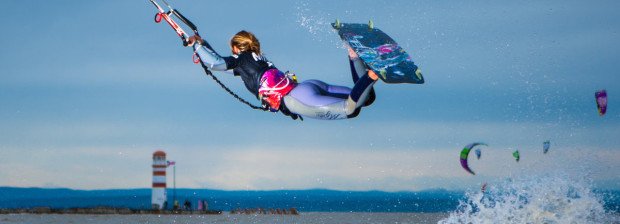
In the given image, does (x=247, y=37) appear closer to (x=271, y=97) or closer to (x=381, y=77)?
(x=271, y=97)

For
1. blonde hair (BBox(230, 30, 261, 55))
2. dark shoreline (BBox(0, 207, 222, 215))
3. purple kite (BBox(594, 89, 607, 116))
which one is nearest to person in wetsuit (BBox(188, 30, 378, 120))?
blonde hair (BBox(230, 30, 261, 55))

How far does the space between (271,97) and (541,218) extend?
935 centimetres

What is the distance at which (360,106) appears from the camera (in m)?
9.07

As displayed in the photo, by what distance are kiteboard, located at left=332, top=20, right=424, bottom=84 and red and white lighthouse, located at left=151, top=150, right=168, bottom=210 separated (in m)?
37.3

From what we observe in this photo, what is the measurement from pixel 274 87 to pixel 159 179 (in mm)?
37641

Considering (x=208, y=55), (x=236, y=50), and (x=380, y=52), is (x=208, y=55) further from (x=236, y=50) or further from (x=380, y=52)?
(x=380, y=52)

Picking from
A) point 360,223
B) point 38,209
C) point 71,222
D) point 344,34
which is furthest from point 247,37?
point 360,223

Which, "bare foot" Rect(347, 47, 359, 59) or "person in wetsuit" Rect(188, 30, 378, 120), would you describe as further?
"bare foot" Rect(347, 47, 359, 59)

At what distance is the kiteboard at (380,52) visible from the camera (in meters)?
8.75

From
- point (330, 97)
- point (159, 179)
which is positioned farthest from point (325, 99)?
point (159, 179)

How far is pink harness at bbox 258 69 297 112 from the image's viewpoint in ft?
31.2

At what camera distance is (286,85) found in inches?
375

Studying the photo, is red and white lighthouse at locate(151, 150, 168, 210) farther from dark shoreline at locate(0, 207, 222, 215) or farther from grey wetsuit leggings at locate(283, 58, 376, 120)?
grey wetsuit leggings at locate(283, 58, 376, 120)

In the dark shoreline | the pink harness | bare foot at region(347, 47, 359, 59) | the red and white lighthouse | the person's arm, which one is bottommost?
the pink harness
